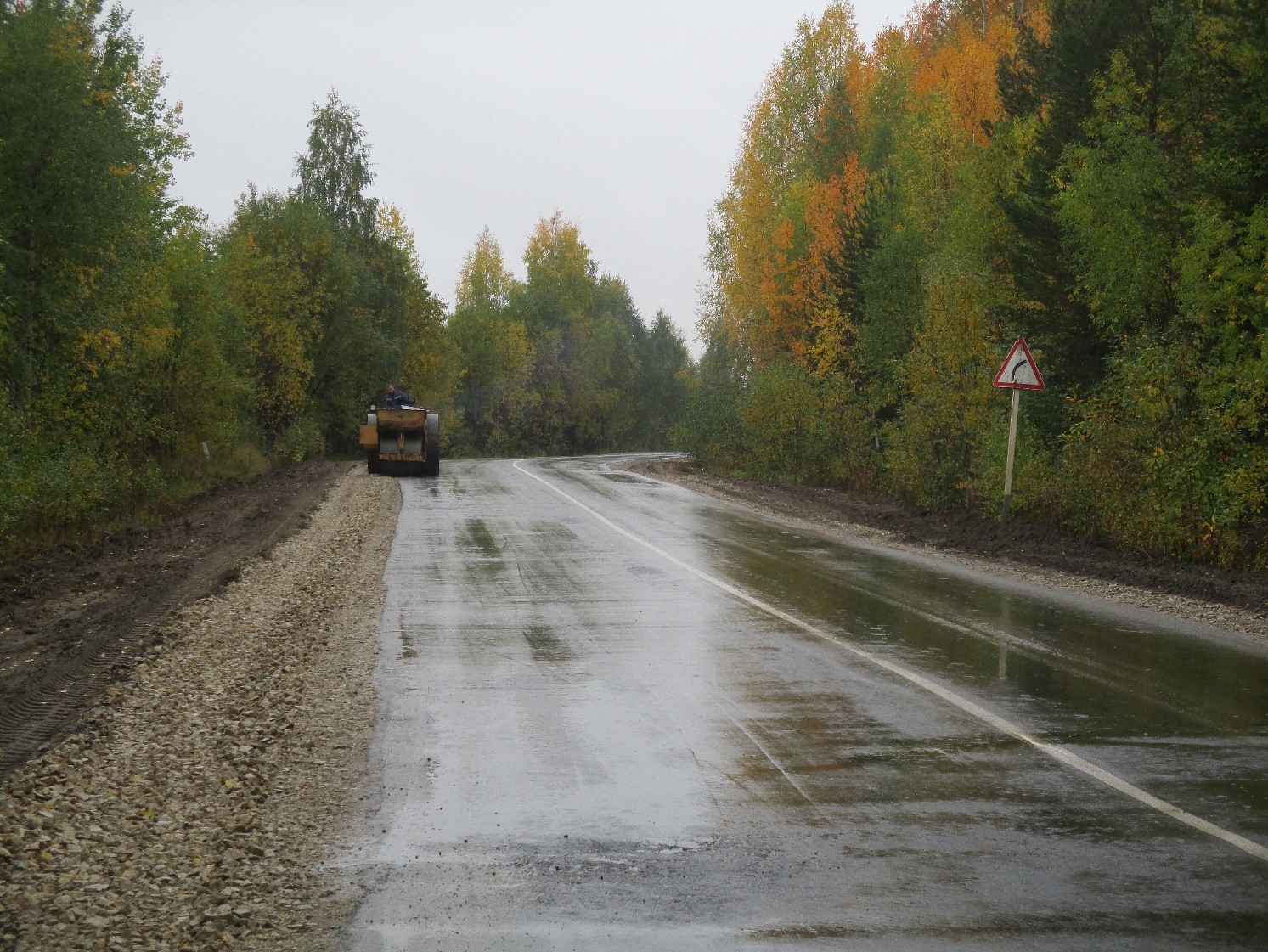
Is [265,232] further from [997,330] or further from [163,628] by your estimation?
[163,628]

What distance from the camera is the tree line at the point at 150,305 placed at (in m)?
21.6

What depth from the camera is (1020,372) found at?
18.9 meters

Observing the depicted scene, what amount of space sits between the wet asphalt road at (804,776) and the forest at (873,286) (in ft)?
22.8

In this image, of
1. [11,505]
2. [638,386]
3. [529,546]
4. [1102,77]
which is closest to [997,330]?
[1102,77]

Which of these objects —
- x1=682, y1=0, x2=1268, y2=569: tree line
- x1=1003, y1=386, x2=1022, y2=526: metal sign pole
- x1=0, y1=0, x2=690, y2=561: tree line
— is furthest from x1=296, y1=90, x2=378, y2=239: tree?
x1=1003, y1=386, x2=1022, y2=526: metal sign pole

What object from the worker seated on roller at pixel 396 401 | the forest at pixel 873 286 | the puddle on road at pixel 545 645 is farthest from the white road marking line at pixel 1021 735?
the worker seated on roller at pixel 396 401

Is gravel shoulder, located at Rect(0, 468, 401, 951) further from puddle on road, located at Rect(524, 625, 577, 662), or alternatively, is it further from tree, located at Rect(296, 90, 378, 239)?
tree, located at Rect(296, 90, 378, 239)

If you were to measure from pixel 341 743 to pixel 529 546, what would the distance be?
10252 millimetres

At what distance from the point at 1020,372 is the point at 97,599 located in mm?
13577

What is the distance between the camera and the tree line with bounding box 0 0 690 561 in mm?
21641

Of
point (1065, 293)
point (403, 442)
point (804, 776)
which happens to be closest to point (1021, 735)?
point (804, 776)

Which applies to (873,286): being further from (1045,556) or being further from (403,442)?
(1045,556)

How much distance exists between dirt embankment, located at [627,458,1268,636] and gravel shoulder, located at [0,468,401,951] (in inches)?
335

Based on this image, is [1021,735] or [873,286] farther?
[873,286]
